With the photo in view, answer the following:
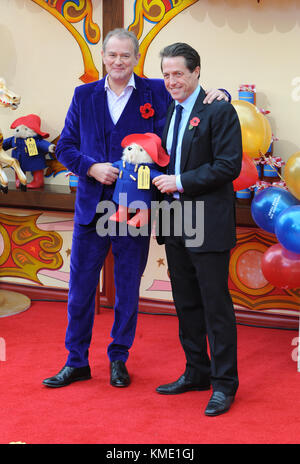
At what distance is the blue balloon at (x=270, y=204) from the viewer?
3064 mm

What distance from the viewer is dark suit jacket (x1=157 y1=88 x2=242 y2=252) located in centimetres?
243

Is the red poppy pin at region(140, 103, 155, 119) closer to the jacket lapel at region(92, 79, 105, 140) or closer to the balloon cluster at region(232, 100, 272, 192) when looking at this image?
the jacket lapel at region(92, 79, 105, 140)

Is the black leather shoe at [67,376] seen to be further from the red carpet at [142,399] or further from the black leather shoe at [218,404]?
the black leather shoe at [218,404]

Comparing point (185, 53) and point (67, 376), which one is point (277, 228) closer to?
point (185, 53)

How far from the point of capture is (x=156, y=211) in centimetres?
272

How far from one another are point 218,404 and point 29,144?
6.78ft

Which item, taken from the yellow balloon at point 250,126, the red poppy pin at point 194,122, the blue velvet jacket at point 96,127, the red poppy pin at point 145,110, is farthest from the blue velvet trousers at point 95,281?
the yellow balloon at point 250,126

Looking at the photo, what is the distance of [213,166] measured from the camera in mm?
2432

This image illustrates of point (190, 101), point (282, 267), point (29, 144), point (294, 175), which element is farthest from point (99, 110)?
point (29, 144)

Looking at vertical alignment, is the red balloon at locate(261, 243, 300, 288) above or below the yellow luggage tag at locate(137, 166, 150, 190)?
below

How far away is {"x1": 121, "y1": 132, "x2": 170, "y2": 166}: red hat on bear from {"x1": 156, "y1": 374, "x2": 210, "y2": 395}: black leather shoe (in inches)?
36.5

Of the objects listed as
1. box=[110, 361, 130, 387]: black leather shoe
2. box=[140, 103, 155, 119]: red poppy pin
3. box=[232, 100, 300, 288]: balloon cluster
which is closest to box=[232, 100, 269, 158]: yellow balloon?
box=[232, 100, 300, 288]: balloon cluster

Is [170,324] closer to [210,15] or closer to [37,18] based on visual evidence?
[210,15]

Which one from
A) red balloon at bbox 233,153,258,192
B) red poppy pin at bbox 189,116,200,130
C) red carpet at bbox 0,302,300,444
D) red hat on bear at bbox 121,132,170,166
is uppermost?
red poppy pin at bbox 189,116,200,130
